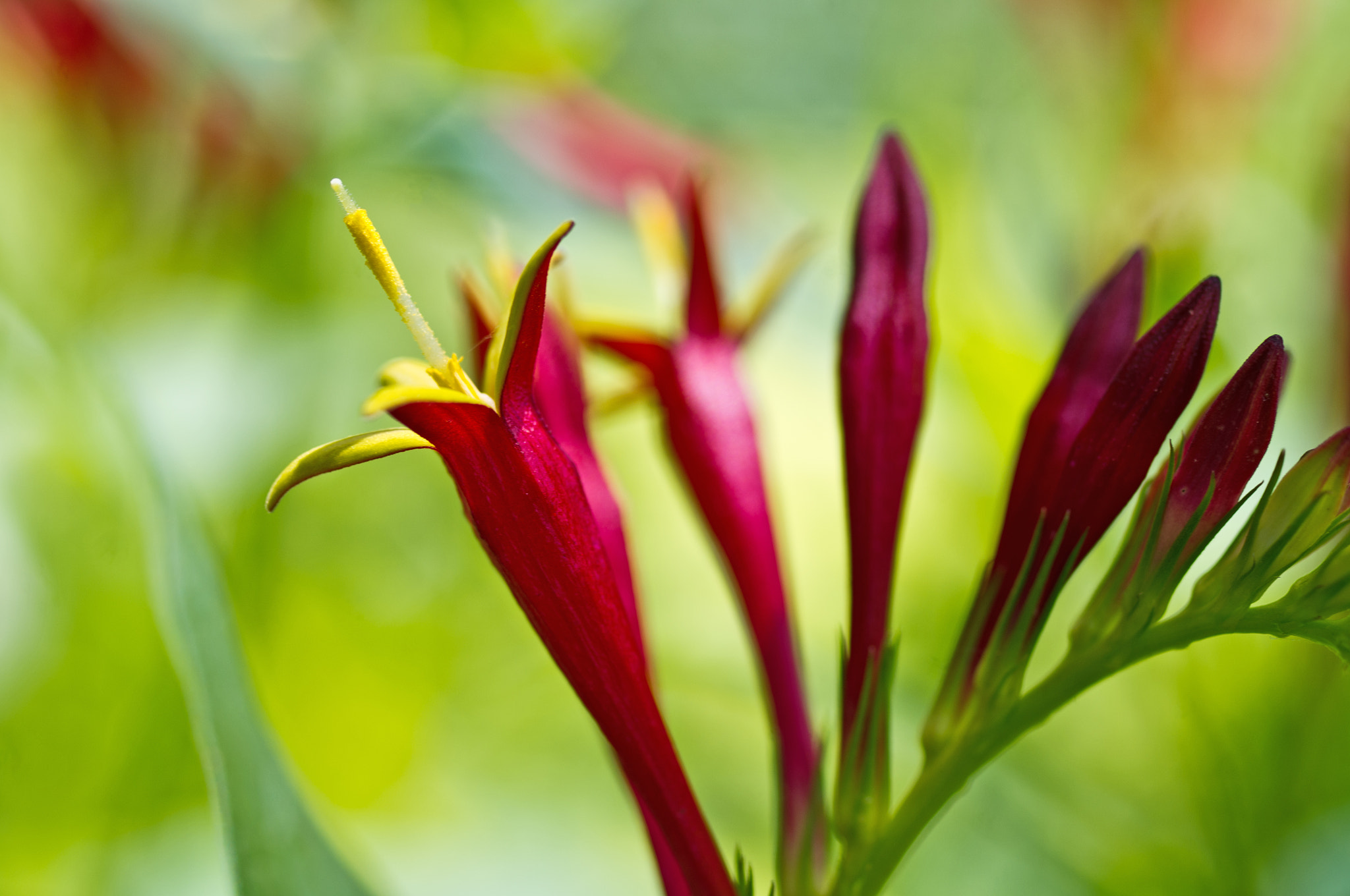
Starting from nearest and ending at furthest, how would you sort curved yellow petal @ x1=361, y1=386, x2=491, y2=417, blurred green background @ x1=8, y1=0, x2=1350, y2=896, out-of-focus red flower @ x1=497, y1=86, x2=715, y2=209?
curved yellow petal @ x1=361, y1=386, x2=491, y2=417
blurred green background @ x1=8, y1=0, x2=1350, y2=896
out-of-focus red flower @ x1=497, y1=86, x2=715, y2=209

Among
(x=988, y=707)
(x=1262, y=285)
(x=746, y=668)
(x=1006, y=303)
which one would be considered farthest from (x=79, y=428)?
(x=1262, y=285)

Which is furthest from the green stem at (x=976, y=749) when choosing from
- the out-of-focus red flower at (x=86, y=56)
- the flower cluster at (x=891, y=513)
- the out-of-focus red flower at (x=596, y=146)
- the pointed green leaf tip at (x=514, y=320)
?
the out-of-focus red flower at (x=86, y=56)

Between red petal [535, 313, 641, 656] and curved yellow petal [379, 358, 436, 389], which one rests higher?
curved yellow petal [379, 358, 436, 389]

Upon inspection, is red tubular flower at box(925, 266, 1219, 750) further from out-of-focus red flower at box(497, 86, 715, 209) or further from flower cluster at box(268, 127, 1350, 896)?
out-of-focus red flower at box(497, 86, 715, 209)

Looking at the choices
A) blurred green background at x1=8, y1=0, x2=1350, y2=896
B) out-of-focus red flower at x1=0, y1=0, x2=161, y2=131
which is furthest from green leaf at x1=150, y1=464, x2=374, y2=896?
out-of-focus red flower at x1=0, y1=0, x2=161, y2=131

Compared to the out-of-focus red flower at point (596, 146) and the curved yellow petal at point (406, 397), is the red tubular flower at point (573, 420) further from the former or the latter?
the out-of-focus red flower at point (596, 146)

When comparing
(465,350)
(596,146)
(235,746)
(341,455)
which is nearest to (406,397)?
(341,455)

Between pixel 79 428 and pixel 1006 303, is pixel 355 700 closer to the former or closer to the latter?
pixel 79 428
